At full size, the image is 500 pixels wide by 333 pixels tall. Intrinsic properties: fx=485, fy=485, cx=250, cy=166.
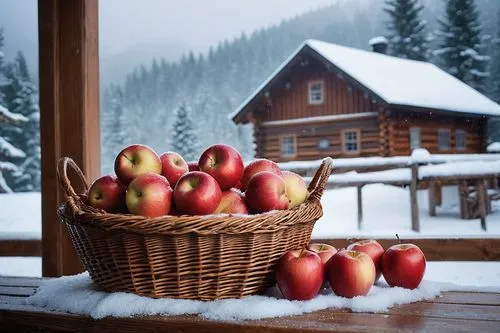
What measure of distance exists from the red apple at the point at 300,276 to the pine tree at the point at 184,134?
36.9 ft

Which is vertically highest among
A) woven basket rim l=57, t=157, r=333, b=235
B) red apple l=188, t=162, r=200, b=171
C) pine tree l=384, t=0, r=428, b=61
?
pine tree l=384, t=0, r=428, b=61

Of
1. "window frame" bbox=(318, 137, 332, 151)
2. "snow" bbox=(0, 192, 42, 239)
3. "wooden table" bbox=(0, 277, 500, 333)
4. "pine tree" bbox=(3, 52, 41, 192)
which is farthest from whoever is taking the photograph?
"window frame" bbox=(318, 137, 332, 151)

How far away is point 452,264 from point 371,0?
5.41 meters

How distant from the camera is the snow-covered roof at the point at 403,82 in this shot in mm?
9172

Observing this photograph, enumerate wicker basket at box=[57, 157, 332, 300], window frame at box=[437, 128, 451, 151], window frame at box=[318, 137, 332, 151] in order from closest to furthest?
1. wicker basket at box=[57, 157, 332, 300]
2. window frame at box=[437, 128, 451, 151]
3. window frame at box=[318, 137, 332, 151]

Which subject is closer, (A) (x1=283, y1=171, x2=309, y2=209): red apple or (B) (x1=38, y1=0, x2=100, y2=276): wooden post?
(A) (x1=283, y1=171, x2=309, y2=209): red apple

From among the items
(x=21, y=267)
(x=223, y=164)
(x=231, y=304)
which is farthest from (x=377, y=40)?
(x=231, y=304)

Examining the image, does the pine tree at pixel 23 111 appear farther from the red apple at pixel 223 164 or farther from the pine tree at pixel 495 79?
the pine tree at pixel 495 79

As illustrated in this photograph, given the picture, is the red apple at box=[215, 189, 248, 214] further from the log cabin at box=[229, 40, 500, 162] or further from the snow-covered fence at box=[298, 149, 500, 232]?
the log cabin at box=[229, 40, 500, 162]

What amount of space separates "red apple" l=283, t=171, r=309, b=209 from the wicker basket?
0.07 metres

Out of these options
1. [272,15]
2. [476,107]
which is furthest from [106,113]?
[476,107]

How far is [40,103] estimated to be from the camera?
6.30 feet

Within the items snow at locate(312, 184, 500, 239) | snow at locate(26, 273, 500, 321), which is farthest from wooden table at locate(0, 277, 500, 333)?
snow at locate(312, 184, 500, 239)

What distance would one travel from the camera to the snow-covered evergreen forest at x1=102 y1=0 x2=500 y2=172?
23.9ft
